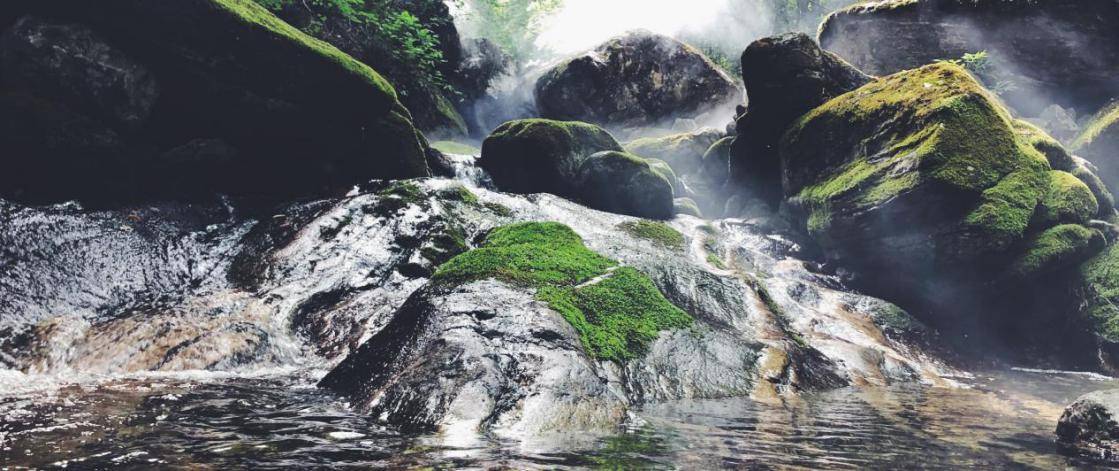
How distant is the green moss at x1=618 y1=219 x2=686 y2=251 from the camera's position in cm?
1164

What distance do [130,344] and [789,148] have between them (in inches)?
581

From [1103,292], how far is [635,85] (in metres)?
22.0

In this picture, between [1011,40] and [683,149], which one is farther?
[683,149]

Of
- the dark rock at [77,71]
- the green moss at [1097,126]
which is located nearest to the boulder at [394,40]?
the dark rock at [77,71]

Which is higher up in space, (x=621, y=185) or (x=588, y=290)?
(x=621, y=185)

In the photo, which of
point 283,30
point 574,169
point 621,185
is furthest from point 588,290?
point 574,169

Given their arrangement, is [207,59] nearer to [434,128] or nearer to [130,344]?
[130,344]

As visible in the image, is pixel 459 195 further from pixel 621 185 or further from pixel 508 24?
pixel 508 24

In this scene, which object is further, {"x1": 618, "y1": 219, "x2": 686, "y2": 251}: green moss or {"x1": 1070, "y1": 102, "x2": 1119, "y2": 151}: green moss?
{"x1": 1070, "y1": 102, "x2": 1119, "y2": 151}: green moss

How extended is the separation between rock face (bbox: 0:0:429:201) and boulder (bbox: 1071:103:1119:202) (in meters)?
20.0

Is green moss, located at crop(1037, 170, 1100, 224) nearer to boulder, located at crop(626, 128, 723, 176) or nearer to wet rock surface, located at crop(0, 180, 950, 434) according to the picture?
wet rock surface, located at crop(0, 180, 950, 434)

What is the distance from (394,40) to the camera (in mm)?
20578

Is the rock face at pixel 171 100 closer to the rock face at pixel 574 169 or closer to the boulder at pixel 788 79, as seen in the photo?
the rock face at pixel 574 169

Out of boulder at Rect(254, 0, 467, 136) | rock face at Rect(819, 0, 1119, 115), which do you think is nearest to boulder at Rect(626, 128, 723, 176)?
rock face at Rect(819, 0, 1119, 115)
